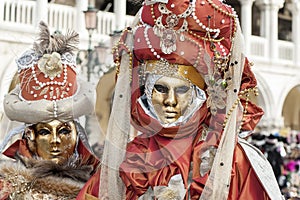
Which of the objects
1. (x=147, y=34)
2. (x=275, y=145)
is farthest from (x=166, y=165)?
(x=275, y=145)

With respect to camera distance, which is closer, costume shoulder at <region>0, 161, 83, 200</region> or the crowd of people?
costume shoulder at <region>0, 161, 83, 200</region>

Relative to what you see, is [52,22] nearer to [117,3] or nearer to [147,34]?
[117,3]

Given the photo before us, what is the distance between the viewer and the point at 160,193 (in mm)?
2562

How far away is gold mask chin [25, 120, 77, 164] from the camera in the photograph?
130 inches

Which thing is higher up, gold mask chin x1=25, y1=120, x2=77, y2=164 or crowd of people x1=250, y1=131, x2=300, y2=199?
gold mask chin x1=25, y1=120, x2=77, y2=164

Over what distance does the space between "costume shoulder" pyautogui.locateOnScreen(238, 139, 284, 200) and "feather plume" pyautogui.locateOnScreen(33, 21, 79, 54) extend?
128cm

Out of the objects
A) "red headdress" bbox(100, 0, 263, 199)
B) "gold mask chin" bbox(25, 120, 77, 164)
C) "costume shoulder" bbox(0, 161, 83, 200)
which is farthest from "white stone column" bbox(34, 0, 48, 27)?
"red headdress" bbox(100, 0, 263, 199)

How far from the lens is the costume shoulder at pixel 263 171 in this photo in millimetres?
2531

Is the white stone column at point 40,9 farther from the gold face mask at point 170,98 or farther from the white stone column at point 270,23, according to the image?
the gold face mask at point 170,98

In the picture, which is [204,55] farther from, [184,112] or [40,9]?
[40,9]

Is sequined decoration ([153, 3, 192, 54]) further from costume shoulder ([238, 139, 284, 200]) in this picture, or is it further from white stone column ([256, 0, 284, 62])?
white stone column ([256, 0, 284, 62])

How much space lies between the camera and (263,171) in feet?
8.43

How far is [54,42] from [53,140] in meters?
0.55

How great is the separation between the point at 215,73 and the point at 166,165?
1.33 ft
